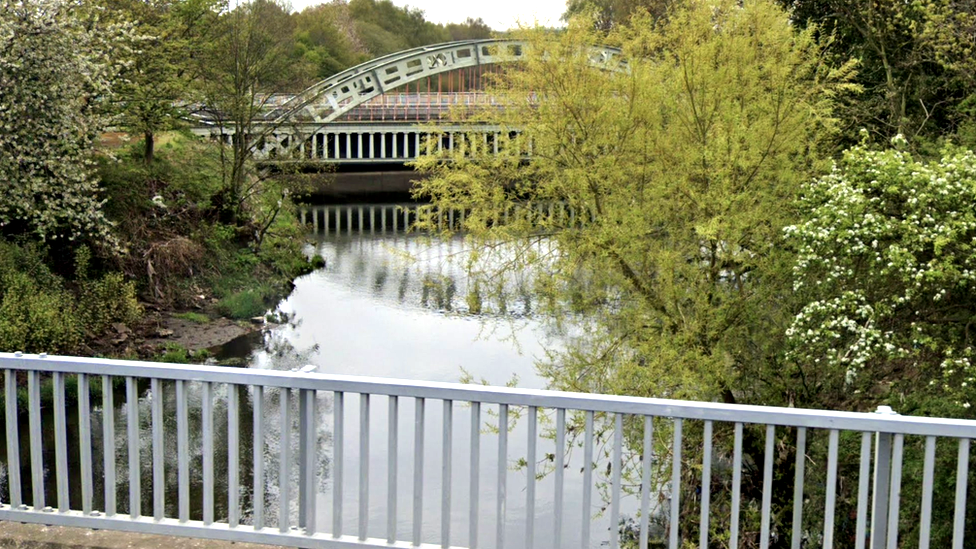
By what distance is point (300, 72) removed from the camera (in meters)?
24.8

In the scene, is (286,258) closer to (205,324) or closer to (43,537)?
(205,324)

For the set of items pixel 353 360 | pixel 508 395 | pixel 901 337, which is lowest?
pixel 353 360

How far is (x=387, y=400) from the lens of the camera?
1129 cm

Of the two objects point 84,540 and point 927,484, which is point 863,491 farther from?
point 84,540

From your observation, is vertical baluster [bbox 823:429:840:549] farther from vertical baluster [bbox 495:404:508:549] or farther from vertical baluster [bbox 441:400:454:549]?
vertical baluster [bbox 441:400:454:549]

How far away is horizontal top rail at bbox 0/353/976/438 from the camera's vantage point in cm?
322

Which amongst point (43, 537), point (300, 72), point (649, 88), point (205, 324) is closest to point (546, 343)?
point (649, 88)

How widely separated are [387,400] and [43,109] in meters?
5.97

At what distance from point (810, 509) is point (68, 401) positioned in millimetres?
8720

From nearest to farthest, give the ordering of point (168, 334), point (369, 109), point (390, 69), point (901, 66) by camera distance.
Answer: point (901, 66), point (168, 334), point (390, 69), point (369, 109)

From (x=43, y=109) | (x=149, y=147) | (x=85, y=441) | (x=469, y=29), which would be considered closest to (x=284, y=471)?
(x=85, y=441)

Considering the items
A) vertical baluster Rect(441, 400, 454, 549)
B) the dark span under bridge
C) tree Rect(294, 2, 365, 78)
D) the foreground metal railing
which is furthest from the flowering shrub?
tree Rect(294, 2, 365, 78)

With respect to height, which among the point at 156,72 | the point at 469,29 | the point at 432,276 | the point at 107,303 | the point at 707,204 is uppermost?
the point at 469,29

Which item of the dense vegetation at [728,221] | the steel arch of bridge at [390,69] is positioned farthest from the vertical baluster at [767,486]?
the steel arch of bridge at [390,69]
